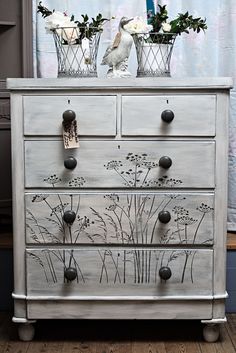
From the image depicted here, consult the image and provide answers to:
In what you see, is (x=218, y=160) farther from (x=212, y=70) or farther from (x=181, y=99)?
(x=212, y=70)

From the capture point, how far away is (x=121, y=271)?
6.97 ft

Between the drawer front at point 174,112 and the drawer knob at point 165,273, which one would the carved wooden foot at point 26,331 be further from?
the drawer front at point 174,112

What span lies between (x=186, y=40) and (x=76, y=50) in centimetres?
65

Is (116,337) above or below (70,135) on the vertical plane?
below

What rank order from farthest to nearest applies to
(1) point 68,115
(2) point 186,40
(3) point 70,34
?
(2) point 186,40 → (3) point 70,34 → (1) point 68,115

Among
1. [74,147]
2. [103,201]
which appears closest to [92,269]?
[103,201]

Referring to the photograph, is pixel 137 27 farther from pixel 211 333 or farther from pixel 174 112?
pixel 211 333

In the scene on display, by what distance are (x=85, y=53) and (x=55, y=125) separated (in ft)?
0.92

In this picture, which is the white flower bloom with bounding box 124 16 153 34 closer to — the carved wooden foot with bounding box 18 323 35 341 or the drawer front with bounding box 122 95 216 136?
the drawer front with bounding box 122 95 216 136

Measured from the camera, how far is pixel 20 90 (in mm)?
2072

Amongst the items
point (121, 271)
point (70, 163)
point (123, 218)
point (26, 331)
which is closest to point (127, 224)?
point (123, 218)

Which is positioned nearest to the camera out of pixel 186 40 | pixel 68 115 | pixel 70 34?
pixel 68 115

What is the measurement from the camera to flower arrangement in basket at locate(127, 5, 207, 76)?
2182mm

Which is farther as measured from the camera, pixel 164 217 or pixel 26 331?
pixel 26 331
